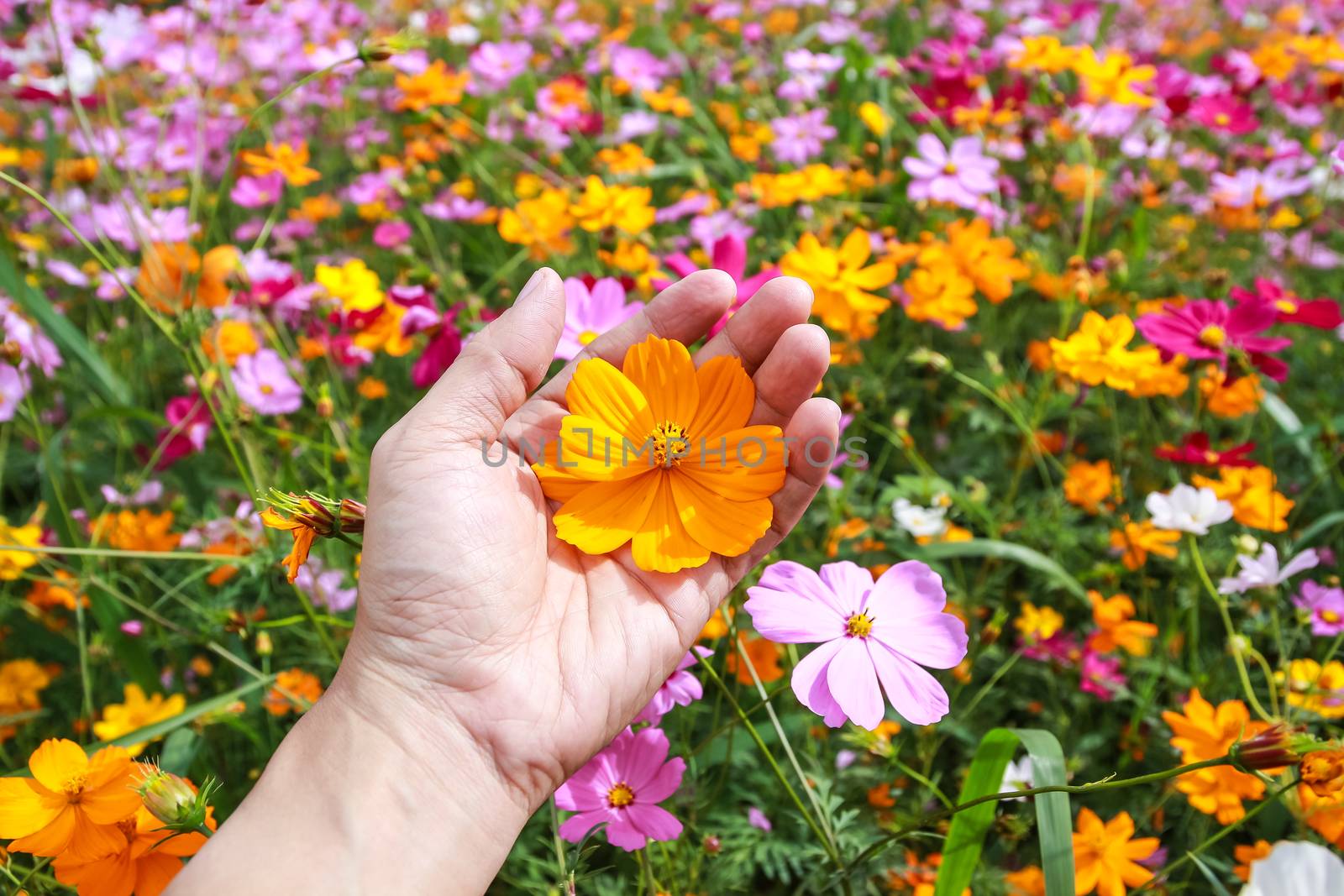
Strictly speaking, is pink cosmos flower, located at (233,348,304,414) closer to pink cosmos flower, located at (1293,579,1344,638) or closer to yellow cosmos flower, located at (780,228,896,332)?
yellow cosmos flower, located at (780,228,896,332)

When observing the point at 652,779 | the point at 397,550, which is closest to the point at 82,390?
the point at 397,550

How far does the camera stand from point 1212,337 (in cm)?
107

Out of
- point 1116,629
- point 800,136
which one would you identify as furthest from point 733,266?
point 800,136

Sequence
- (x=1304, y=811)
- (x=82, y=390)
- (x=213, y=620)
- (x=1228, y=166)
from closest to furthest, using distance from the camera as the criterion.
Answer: (x=1304, y=811), (x=213, y=620), (x=82, y=390), (x=1228, y=166)

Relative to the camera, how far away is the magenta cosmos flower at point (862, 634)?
0.74 metres

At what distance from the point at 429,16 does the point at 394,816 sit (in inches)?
130

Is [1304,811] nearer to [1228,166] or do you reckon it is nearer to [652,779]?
[652,779]

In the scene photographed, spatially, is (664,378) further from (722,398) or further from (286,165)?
(286,165)

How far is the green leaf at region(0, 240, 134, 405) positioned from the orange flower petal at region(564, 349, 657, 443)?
44.9 inches

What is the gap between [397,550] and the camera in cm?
79

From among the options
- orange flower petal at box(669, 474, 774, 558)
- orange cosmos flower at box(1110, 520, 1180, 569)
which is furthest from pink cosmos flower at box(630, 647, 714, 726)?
orange cosmos flower at box(1110, 520, 1180, 569)

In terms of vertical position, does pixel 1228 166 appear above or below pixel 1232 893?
above

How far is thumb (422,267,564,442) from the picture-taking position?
85cm

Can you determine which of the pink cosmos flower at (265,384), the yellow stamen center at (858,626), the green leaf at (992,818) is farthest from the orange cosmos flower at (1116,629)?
the pink cosmos flower at (265,384)
